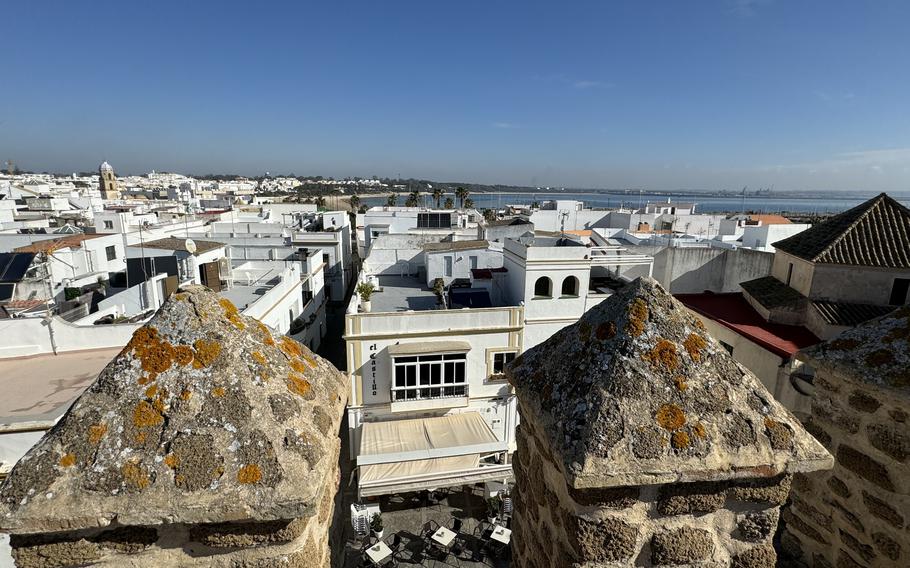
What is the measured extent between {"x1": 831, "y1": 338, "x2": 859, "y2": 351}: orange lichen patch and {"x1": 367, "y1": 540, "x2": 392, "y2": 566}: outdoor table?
1055cm

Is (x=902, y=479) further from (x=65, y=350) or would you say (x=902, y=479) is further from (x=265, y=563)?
(x=65, y=350)

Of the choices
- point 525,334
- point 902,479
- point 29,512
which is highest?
point 29,512

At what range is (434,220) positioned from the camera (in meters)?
34.4

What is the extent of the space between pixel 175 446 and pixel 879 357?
445 cm

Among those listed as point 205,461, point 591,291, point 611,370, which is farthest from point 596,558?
point 591,291

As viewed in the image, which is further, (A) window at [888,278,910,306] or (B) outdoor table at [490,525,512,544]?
(A) window at [888,278,910,306]

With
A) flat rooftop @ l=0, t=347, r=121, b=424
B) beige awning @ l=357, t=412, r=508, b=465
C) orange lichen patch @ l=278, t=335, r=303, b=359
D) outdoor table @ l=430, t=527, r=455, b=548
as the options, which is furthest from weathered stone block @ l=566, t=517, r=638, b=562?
beige awning @ l=357, t=412, r=508, b=465

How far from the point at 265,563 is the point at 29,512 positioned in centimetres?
96

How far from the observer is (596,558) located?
86.8 inches

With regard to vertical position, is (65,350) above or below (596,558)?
below

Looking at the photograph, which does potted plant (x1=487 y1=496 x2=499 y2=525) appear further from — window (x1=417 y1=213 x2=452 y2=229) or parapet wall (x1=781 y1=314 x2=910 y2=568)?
window (x1=417 y1=213 x2=452 y2=229)

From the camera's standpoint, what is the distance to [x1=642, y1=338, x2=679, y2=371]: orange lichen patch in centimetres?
222

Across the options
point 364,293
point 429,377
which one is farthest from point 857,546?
point 364,293

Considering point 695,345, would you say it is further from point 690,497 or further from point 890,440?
point 890,440
